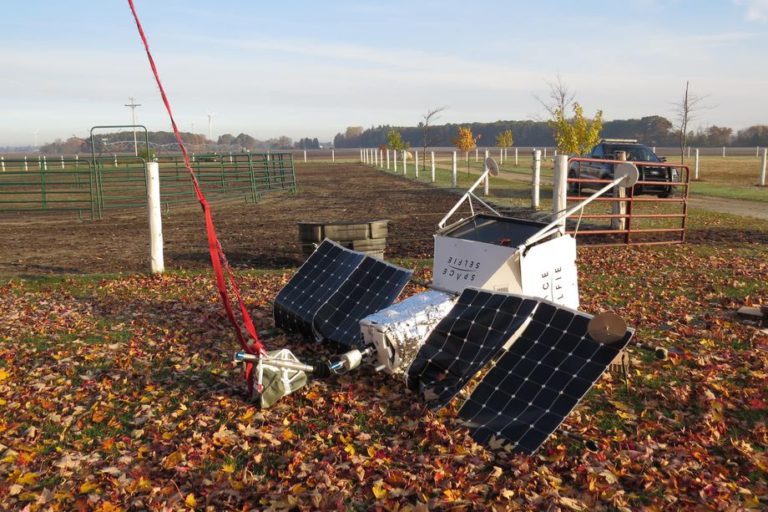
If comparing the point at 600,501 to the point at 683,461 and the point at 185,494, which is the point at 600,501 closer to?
the point at 683,461

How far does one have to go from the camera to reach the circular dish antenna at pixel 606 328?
14.8 ft

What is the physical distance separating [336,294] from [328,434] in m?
2.13

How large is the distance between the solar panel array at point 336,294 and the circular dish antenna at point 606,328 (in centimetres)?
201

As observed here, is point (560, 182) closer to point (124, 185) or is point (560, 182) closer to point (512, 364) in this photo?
point (512, 364)

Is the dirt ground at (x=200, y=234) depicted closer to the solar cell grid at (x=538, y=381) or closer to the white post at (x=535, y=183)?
the white post at (x=535, y=183)

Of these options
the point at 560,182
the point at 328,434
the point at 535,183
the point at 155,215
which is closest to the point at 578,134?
the point at 535,183

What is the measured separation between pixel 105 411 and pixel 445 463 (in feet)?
9.30

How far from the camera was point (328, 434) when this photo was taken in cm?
477

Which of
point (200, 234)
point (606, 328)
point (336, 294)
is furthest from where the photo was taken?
point (200, 234)

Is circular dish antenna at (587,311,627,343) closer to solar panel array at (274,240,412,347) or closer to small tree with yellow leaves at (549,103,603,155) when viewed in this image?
solar panel array at (274,240,412,347)

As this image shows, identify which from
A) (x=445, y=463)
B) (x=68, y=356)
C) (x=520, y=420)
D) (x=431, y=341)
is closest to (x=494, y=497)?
(x=445, y=463)

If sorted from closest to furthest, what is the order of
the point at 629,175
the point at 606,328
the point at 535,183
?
Answer: the point at 606,328 → the point at 629,175 → the point at 535,183

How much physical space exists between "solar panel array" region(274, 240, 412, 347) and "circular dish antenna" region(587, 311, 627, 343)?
6.59 feet

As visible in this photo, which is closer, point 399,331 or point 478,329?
point 478,329
